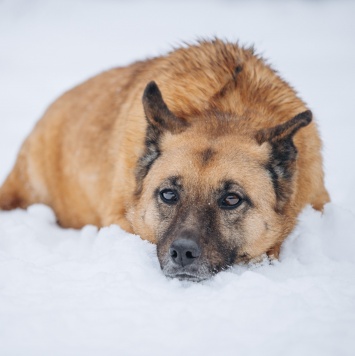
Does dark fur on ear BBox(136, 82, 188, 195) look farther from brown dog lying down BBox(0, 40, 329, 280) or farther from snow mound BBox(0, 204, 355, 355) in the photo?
snow mound BBox(0, 204, 355, 355)

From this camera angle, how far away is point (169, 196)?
3758mm

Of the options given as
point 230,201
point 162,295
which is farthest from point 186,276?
point 230,201

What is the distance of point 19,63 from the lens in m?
15.5

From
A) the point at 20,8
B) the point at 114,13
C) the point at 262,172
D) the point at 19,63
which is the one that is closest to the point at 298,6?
the point at 114,13

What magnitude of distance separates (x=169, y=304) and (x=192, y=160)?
1.06m

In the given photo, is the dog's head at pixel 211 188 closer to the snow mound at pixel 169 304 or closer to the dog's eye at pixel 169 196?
the dog's eye at pixel 169 196

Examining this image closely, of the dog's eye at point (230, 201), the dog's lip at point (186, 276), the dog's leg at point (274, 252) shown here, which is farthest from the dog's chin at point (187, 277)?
the dog's leg at point (274, 252)

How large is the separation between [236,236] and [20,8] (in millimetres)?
20334

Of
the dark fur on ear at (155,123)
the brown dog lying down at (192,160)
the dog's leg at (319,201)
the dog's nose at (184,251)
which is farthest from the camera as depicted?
the dog's leg at (319,201)

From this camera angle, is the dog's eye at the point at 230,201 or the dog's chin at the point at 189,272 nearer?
the dog's chin at the point at 189,272

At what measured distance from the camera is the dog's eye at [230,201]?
11.8 feet

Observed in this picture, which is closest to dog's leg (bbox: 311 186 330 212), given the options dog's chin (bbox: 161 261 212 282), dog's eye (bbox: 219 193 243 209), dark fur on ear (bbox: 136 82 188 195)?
dog's eye (bbox: 219 193 243 209)

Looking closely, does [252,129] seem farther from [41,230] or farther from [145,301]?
[41,230]

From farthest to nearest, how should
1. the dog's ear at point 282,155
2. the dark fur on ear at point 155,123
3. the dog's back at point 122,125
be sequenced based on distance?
the dog's back at point 122,125 < the dark fur on ear at point 155,123 < the dog's ear at point 282,155
